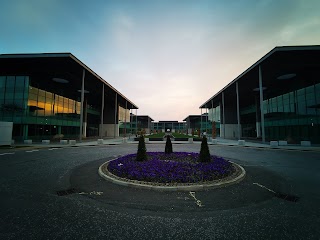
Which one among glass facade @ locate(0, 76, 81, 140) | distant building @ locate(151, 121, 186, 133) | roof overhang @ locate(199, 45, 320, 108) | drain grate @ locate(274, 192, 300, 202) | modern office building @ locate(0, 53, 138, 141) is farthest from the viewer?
distant building @ locate(151, 121, 186, 133)

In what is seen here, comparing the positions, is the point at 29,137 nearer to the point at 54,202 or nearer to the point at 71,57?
the point at 71,57

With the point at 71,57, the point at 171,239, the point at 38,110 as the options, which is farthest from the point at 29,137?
the point at 171,239

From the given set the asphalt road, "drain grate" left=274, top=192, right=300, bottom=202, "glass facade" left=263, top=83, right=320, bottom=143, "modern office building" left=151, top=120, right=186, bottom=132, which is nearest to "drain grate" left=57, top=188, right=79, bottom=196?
the asphalt road

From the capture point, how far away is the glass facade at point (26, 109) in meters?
30.4

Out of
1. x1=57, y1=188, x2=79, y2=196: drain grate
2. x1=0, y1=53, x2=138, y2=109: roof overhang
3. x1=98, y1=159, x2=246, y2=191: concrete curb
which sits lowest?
x1=57, y1=188, x2=79, y2=196: drain grate

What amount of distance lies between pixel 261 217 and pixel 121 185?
210 inches

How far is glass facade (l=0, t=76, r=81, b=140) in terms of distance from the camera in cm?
3038

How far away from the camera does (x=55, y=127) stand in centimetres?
3734

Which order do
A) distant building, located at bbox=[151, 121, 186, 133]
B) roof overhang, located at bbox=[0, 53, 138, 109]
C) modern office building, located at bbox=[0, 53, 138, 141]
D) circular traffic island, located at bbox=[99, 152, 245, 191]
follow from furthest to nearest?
Answer: 1. distant building, located at bbox=[151, 121, 186, 133]
2. modern office building, located at bbox=[0, 53, 138, 141]
3. roof overhang, located at bbox=[0, 53, 138, 109]
4. circular traffic island, located at bbox=[99, 152, 245, 191]

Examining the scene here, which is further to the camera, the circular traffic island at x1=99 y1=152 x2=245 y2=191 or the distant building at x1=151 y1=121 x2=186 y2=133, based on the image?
the distant building at x1=151 y1=121 x2=186 y2=133

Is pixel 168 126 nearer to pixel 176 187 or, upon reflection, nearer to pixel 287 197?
pixel 176 187

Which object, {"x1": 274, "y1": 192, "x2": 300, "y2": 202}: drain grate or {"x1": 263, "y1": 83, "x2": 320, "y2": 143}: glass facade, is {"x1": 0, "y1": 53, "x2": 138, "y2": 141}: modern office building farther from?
{"x1": 263, "y1": 83, "x2": 320, "y2": 143}: glass facade

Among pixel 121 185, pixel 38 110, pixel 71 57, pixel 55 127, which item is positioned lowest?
pixel 121 185

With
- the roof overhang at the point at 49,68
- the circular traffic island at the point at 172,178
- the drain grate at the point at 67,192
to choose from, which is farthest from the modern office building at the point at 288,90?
the roof overhang at the point at 49,68
